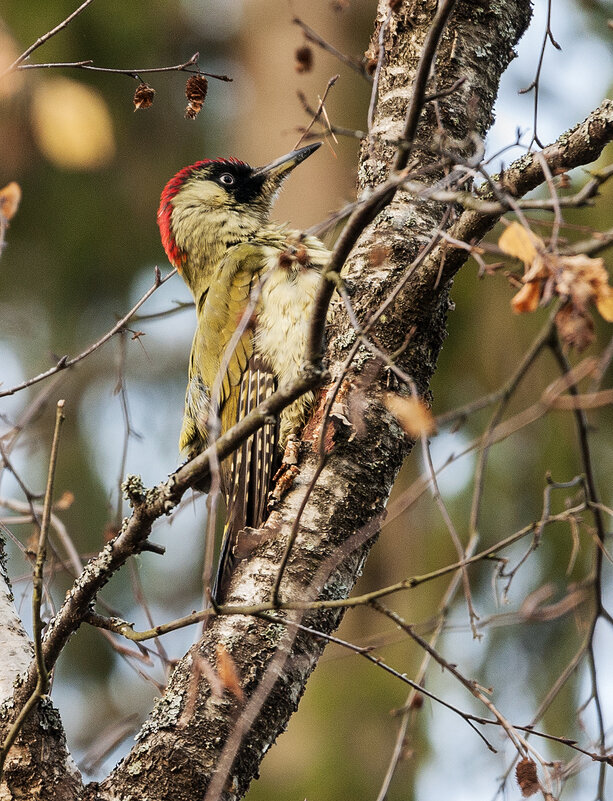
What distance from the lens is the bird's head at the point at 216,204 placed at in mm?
4316

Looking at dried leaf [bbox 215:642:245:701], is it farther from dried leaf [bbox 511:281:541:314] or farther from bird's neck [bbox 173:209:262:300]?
bird's neck [bbox 173:209:262:300]

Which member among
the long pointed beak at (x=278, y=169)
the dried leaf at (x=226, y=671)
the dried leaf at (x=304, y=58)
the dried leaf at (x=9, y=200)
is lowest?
the dried leaf at (x=226, y=671)

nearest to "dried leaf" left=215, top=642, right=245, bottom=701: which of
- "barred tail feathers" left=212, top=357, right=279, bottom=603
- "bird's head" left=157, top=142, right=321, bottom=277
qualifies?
"barred tail feathers" left=212, top=357, right=279, bottom=603

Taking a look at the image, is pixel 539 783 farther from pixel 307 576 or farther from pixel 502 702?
pixel 502 702

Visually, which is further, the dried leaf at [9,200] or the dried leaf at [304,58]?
the dried leaf at [9,200]

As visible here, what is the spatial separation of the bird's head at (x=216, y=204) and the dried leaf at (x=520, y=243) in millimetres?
2646

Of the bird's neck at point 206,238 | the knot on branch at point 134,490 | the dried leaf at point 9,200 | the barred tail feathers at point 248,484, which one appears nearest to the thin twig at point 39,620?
the knot on branch at point 134,490

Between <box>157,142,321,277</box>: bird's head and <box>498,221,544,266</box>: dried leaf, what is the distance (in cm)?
265

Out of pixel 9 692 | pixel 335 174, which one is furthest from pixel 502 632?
pixel 9 692

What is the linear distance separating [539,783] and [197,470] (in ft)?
3.44

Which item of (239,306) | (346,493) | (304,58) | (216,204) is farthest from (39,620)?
(216,204)

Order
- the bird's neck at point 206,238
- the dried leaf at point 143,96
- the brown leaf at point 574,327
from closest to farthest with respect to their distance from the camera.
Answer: the brown leaf at point 574,327, the dried leaf at point 143,96, the bird's neck at point 206,238

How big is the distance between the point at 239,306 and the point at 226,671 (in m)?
2.02

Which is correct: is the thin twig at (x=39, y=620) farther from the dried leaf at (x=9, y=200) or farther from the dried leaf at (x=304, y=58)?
the dried leaf at (x=304, y=58)
